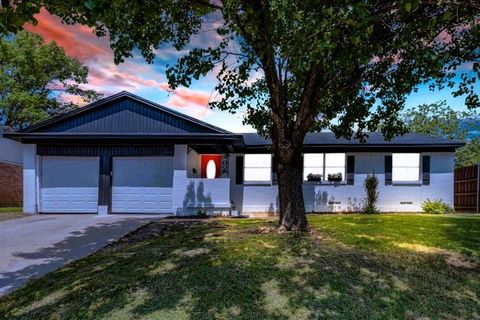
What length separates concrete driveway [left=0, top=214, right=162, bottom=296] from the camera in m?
6.70

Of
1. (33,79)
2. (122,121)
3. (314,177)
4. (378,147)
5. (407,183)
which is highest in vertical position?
(33,79)

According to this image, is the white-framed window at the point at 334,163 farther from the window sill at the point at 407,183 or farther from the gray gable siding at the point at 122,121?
the gray gable siding at the point at 122,121

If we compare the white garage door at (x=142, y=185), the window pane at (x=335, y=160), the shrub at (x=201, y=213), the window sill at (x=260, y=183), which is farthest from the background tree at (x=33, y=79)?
the window pane at (x=335, y=160)

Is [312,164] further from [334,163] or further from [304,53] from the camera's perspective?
[304,53]

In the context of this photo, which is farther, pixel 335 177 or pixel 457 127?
pixel 457 127

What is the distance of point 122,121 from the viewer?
50.8 feet

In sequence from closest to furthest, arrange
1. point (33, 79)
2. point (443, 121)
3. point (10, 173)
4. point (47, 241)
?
point (47, 241) → point (10, 173) → point (33, 79) → point (443, 121)

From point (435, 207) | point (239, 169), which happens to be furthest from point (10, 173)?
point (435, 207)

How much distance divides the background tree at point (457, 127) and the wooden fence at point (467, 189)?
703 inches

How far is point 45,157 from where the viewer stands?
1586 centimetres

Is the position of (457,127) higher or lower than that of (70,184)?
higher

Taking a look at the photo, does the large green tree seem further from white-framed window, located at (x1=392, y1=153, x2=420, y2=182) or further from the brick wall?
the brick wall

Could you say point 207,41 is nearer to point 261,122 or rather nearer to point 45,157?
point 261,122

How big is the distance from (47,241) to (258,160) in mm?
9264
